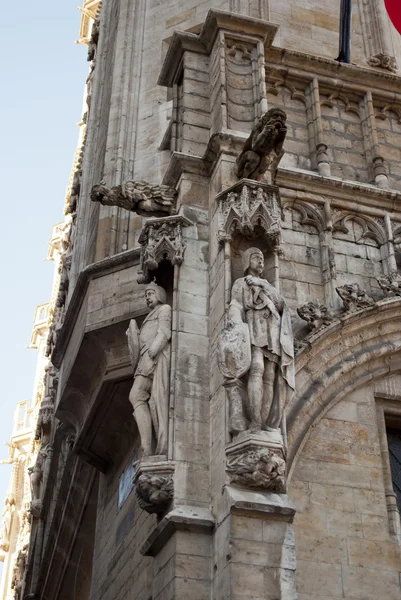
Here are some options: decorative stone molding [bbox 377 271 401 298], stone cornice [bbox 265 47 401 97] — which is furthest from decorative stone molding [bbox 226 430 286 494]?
stone cornice [bbox 265 47 401 97]

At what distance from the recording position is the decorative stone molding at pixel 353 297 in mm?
9914

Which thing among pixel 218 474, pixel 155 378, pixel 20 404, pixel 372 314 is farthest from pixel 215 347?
pixel 20 404

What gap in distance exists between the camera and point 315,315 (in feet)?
31.6

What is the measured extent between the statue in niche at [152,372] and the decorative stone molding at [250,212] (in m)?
0.98

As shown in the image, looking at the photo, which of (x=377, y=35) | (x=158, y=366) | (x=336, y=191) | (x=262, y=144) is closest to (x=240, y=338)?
(x=158, y=366)

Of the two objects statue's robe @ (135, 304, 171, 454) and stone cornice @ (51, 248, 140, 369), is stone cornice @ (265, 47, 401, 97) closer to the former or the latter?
stone cornice @ (51, 248, 140, 369)

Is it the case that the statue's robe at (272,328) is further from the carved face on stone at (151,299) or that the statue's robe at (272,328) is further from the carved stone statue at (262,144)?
the carved stone statue at (262,144)

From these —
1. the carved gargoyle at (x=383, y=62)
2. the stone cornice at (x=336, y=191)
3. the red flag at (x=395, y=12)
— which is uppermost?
the carved gargoyle at (x=383, y=62)

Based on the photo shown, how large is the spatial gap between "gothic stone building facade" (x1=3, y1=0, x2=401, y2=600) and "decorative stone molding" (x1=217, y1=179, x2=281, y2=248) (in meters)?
0.02

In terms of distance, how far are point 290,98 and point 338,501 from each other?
18.6 feet

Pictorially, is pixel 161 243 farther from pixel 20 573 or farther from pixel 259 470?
pixel 20 573

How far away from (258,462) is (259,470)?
0.21ft

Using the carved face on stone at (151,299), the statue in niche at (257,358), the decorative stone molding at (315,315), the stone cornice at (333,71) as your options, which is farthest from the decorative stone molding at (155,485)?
the stone cornice at (333,71)

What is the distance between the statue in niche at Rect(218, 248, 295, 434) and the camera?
8.21 metres
